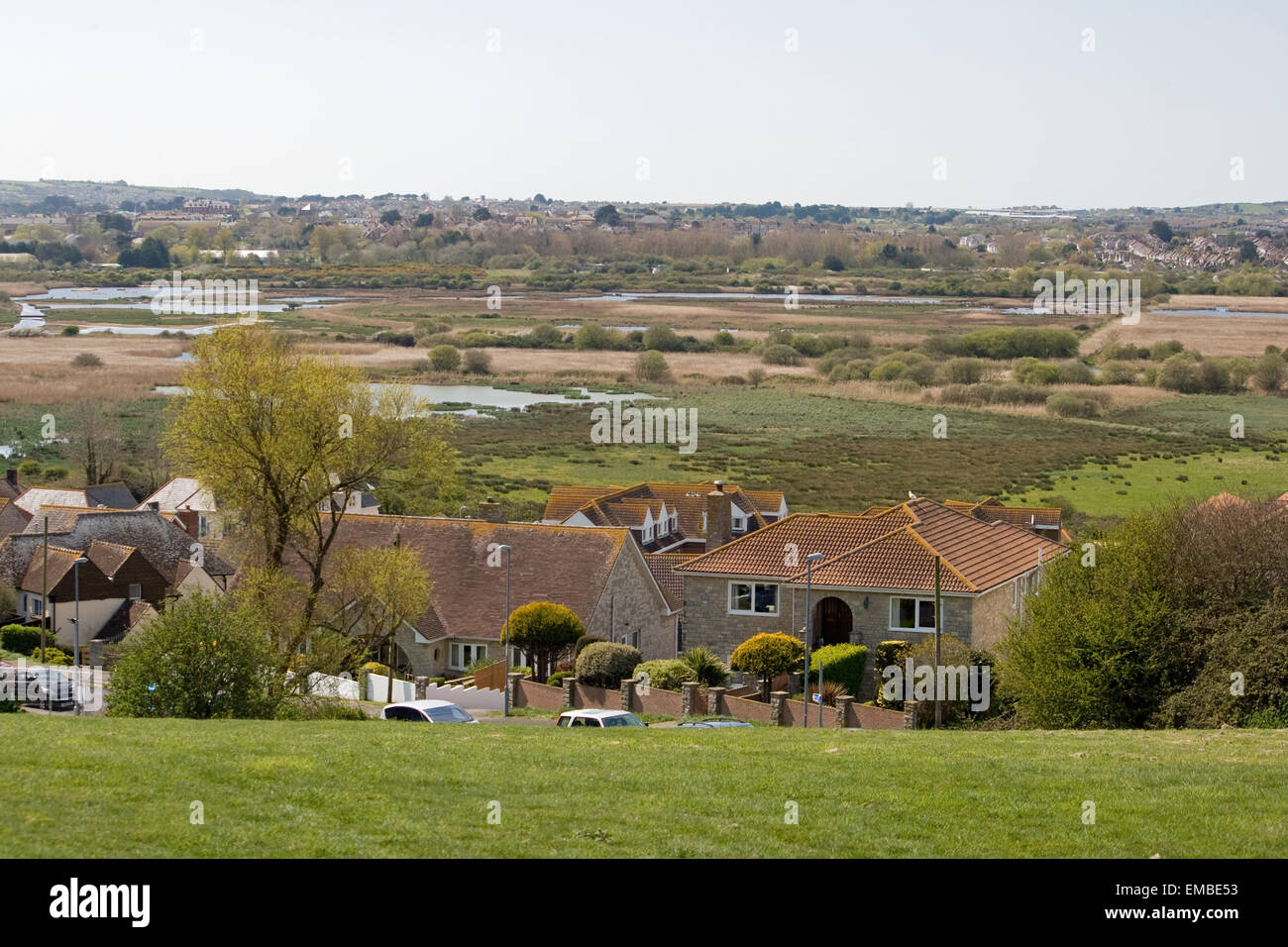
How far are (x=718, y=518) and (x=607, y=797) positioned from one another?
1567 inches

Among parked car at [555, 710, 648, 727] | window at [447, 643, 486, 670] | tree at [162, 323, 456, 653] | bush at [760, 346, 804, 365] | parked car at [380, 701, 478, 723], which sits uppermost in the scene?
bush at [760, 346, 804, 365]

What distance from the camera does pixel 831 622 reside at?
139ft

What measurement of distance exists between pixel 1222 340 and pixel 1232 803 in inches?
6871

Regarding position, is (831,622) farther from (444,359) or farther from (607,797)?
(444,359)

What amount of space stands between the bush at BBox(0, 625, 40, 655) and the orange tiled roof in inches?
858

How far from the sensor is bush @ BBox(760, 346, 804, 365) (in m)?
172

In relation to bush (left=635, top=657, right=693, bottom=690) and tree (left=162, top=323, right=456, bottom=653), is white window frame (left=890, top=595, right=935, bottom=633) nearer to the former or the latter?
bush (left=635, top=657, right=693, bottom=690)

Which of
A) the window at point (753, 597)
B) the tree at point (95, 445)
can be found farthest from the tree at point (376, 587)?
the tree at point (95, 445)

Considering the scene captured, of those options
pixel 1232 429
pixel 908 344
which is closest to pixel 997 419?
pixel 1232 429

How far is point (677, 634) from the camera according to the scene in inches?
1905

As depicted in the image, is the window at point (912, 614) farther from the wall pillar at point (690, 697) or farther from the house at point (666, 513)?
the house at point (666, 513)

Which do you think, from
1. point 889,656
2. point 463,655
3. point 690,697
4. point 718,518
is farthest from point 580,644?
point 718,518

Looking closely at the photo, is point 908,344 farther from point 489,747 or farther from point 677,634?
point 489,747

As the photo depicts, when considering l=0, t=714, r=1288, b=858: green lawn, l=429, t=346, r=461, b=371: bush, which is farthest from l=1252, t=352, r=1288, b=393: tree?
l=0, t=714, r=1288, b=858: green lawn
